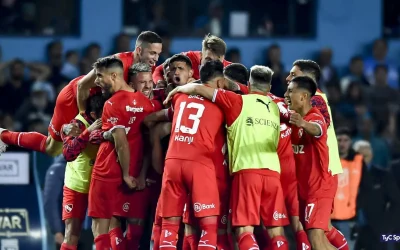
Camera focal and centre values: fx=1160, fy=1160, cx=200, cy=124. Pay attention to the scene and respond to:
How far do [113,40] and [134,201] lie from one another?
7425mm

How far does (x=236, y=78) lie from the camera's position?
11.1m

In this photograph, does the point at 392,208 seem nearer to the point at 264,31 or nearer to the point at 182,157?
the point at 182,157

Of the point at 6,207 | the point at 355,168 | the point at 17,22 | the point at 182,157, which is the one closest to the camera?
the point at 182,157

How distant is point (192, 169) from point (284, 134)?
0.96 metres

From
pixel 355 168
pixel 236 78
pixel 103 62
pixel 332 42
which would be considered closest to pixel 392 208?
pixel 355 168

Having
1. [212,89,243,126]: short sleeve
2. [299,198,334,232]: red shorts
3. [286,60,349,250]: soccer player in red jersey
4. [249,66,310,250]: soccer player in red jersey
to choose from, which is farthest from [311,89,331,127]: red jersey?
[212,89,243,126]: short sleeve

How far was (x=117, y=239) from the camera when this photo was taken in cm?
1095

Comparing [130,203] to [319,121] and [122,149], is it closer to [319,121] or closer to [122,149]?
[122,149]

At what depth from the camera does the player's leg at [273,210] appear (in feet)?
34.9

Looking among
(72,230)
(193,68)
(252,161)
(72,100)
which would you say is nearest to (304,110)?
(252,161)

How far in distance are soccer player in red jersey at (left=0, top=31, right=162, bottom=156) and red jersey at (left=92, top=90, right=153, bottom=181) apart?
43 centimetres

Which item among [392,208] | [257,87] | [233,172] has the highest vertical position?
[257,87]

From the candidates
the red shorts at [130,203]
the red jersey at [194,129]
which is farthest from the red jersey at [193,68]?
the red shorts at [130,203]

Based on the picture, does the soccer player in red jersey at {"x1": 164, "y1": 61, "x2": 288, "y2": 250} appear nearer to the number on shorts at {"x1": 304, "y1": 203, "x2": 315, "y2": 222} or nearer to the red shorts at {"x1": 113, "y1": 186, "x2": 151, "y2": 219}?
the number on shorts at {"x1": 304, "y1": 203, "x2": 315, "y2": 222}
